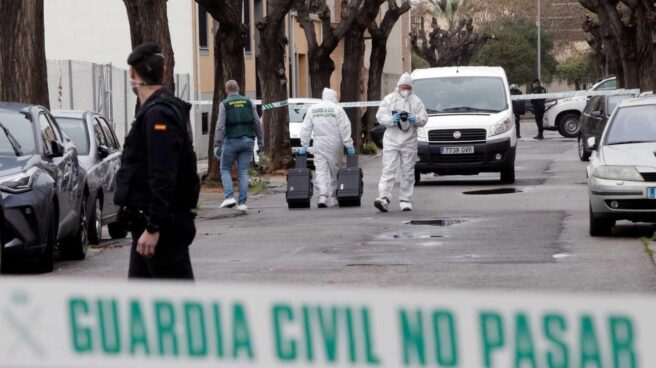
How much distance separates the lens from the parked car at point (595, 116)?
96.1 ft

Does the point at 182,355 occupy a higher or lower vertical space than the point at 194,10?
lower

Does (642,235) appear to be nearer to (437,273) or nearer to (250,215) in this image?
(437,273)

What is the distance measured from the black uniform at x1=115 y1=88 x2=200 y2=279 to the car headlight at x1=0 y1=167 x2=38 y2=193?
17.4ft

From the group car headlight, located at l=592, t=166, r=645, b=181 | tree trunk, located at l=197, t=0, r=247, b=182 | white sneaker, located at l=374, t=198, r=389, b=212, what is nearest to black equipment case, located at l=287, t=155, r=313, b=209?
white sneaker, located at l=374, t=198, r=389, b=212

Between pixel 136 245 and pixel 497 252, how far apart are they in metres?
7.21

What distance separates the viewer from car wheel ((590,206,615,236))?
14805 mm

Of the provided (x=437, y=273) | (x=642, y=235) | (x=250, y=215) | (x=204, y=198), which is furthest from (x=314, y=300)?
(x=204, y=198)

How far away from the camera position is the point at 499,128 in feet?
81.6

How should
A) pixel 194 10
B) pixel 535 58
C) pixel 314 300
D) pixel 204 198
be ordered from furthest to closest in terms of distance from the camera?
pixel 535 58 → pixel 194 10 → pixel 204 198 → pixel 314 300

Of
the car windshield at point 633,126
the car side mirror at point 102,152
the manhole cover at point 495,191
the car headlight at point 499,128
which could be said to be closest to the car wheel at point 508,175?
the car headlight at point 499,128

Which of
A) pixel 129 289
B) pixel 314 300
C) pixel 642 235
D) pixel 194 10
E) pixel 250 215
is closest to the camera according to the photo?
pixel 314 300

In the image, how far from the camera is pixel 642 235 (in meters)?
15.0

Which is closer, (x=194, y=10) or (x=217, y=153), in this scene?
(x=217, y=153)

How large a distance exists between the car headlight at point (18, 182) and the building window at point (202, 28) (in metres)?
28.1
